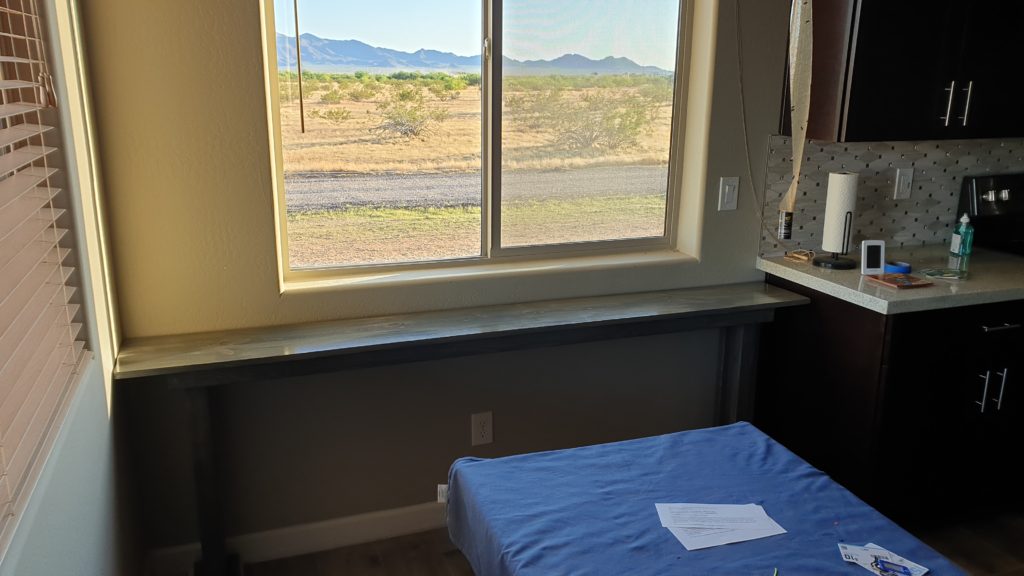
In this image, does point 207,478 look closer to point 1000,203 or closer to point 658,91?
point 658,91

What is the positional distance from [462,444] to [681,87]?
1479mm

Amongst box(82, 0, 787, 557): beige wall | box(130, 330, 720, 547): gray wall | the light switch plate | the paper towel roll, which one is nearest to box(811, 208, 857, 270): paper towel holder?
the paper towel roll

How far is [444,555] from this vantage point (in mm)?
2568

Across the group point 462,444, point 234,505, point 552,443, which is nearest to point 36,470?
point 234,505

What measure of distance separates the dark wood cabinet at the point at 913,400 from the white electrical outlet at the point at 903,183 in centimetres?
62

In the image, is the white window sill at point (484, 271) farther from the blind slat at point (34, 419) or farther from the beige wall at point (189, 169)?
the blind slat at point (34, 419)

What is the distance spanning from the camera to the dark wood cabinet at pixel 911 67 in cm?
251

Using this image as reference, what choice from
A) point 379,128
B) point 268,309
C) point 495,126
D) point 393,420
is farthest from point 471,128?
point 393,420

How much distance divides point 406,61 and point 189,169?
0.73m

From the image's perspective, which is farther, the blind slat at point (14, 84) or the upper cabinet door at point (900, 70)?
the upper cabinet door at point (900, 70)

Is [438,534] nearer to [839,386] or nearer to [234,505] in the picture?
A: [234,505]

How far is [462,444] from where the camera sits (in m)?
2.70

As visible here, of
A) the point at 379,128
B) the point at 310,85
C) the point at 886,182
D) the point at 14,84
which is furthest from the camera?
the point at 886,182

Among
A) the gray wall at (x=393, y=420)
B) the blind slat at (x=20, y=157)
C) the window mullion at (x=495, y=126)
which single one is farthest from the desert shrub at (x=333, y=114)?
the blind slat at (x=20, y=157)
